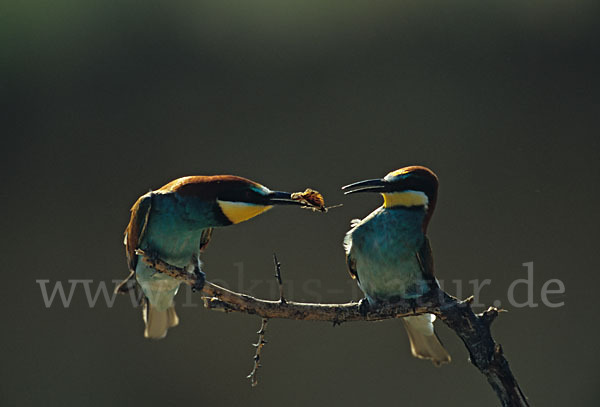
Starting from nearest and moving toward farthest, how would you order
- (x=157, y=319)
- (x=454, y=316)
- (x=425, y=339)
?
(x=454, y=316)
(x=425, y=339)
(x=157, y=319)

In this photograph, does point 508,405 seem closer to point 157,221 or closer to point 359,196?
point 157,221

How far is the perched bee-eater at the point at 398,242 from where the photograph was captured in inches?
63.6

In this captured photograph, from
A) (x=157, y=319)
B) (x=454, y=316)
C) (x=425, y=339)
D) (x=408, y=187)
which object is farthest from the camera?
(x=157, y=319)

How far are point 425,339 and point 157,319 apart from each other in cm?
77

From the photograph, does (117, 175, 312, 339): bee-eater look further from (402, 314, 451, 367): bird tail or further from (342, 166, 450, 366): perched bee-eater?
(402, 314, 451, 367): bird tail

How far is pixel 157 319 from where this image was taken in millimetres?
1985

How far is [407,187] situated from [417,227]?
114 millimetres

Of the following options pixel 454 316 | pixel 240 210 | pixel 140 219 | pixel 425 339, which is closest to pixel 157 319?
pixel 140 219

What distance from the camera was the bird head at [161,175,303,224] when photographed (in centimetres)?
151

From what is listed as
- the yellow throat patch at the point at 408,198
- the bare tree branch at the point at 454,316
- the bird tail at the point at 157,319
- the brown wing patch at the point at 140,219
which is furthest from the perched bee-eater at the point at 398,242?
the bird tail at the point at 157,319

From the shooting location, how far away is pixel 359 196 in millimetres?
2902

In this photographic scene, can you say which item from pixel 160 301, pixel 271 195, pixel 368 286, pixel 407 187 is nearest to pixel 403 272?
pixel 368 286

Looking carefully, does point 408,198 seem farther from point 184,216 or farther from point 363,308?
point 184,216

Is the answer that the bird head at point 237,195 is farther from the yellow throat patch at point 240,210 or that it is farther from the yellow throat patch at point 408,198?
the yellow throat patch at point 408,198
